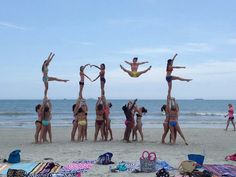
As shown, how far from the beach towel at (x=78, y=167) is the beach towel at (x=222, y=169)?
9.77 feet

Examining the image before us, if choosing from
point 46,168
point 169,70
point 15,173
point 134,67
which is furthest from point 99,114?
point 15,173

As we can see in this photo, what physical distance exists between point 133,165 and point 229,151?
465 centimetres

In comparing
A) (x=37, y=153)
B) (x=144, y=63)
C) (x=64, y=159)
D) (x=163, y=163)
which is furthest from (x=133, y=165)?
(x=144, y=63)

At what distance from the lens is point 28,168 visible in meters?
9.56

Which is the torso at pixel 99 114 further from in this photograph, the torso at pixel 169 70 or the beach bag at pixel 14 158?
the beach bag at pixel 14 158

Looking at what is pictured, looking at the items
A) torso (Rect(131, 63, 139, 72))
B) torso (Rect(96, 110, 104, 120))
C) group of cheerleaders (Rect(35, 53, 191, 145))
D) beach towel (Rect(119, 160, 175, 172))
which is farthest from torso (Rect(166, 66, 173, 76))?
beach towel (Rect(119, 160, 175, 172))

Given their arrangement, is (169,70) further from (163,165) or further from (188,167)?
(188,167)

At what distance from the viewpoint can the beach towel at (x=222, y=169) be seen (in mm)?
8784

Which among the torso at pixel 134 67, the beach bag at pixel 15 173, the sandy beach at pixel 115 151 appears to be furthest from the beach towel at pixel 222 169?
the torso at pixel 134 67

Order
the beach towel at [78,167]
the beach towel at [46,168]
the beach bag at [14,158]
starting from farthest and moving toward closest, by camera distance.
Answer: the beach bag at [14,158]
the beach towel at [78,167]
the beach towel at [46,168]

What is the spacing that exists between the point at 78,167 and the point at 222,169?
3.57 meters

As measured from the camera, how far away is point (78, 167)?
969 centimetres

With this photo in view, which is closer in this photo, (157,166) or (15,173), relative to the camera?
(15,173)

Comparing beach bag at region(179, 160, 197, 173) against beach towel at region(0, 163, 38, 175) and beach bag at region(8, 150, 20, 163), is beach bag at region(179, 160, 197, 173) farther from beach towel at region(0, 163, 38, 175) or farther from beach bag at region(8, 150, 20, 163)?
beach bag at region(8, 150, 20, 163)
